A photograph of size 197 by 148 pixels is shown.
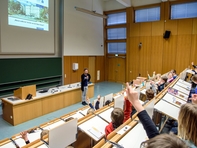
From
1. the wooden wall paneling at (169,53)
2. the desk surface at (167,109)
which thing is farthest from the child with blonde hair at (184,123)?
the wooden wall paneling at (169,53)

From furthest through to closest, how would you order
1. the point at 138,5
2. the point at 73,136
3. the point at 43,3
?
the point at 138,5, the point at 43,3, the point at 73,136

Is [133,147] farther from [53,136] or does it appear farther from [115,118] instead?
[53,136]

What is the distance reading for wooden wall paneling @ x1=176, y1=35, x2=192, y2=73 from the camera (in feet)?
30.1

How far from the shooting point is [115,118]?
2.29 metres

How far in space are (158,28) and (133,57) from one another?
2.45m

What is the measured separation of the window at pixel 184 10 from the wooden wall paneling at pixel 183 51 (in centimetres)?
123

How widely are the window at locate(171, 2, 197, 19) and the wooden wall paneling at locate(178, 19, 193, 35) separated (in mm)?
352

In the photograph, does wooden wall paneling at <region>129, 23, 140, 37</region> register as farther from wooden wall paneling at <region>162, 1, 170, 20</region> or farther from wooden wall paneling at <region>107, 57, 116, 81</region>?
wooden wall paneling at <region>107, 57, 116, 81</region>

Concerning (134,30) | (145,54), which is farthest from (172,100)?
(134,30)

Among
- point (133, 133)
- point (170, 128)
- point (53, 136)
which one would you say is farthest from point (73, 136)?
point (170, 128)

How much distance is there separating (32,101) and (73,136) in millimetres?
3519

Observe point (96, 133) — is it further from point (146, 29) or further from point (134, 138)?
point (146, 29)

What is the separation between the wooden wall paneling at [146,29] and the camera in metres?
10.2

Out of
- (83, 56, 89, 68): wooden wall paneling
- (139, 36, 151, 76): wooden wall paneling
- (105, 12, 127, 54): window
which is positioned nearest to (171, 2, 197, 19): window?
(139, 36, 151, 76): wooden wall paneling
